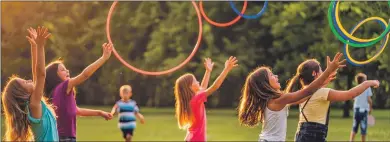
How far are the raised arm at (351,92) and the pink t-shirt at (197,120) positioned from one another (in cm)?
239

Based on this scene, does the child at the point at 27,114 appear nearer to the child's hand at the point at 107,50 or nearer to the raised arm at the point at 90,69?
the raised arm at the point at 90,69

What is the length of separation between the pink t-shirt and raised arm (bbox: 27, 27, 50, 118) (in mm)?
2960

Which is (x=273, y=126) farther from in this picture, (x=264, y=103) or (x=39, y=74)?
(x=39, y=74)

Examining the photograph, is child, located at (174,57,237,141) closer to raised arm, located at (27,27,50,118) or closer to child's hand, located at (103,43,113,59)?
child's hand, located at (103,43,113,59)

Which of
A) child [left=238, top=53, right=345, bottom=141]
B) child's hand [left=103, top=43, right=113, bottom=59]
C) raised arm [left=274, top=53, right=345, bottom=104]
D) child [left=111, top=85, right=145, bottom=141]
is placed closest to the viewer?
raised arm [left=274, top=53, right=345, bottom=104]

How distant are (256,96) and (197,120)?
1.79 meters

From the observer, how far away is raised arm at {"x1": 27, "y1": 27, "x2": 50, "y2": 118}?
7.42 meters

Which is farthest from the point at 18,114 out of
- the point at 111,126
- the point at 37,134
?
the point at 111,126

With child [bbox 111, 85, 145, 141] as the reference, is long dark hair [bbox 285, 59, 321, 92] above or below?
above

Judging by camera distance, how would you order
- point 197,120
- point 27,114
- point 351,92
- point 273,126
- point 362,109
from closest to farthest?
point 27,114, point 351,92, point 273,126, point 197,120, point 362,109

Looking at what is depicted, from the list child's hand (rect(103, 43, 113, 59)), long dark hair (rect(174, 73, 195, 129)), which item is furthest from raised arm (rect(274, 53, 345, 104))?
long dark hair (rect(174, 73, 195, 129))

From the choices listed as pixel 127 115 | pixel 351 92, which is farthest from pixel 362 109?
pixel 351 92

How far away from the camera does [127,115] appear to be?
17.1 metres

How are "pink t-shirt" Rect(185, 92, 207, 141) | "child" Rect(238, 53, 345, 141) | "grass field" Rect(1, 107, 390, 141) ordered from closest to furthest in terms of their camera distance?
1. "child" Rect(238, 53, 345, 141)
2. "pink t-shirt" Rect(185, 92, 207, 141)
3. "grass field" Rect(1, 107, 390, 141)
